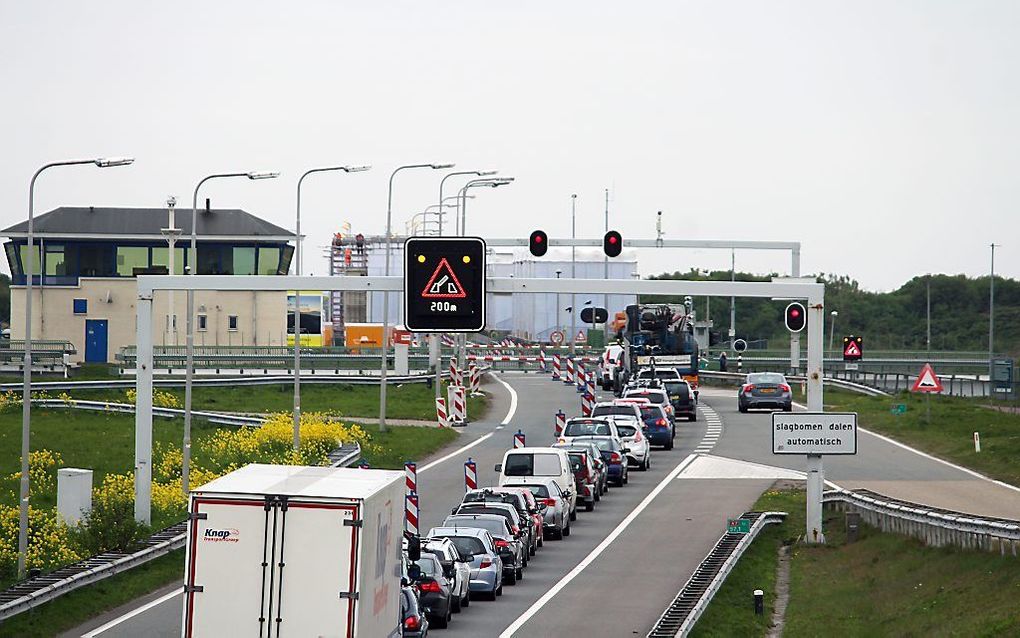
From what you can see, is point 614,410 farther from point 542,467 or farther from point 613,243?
point 542,467

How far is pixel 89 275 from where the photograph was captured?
86.4 m

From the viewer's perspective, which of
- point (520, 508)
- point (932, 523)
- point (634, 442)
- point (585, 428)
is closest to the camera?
point (932, 523)

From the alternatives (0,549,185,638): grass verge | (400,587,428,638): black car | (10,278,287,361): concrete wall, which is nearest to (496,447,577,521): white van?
(0,549,185,638): grass verge

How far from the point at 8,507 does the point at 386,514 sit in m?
19.2

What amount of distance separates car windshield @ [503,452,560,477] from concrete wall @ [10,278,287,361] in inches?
1935

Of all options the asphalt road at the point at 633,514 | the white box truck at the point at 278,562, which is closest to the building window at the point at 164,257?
the asphalt road at the point at 633,514

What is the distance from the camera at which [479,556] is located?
26531 mm

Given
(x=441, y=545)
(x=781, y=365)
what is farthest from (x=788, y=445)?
(x=781, y=365)

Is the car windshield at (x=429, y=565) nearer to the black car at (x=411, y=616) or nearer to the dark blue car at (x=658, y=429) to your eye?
the black car at (x=411, y=616)

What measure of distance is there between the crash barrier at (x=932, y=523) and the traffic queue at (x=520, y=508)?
20.8ft

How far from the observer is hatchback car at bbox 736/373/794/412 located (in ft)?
210

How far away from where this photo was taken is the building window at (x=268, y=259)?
290 ft

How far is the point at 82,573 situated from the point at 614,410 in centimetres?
2761

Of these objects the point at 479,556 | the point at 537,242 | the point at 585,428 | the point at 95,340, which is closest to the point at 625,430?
the point at 585,428
